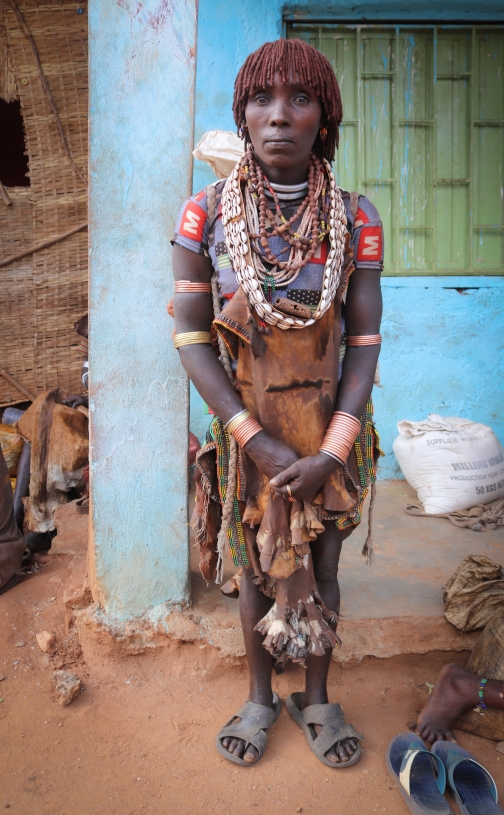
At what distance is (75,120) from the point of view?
520cm

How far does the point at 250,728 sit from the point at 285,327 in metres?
1.36

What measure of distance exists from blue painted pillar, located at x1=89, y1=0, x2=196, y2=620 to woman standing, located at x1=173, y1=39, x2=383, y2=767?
1.66 feet

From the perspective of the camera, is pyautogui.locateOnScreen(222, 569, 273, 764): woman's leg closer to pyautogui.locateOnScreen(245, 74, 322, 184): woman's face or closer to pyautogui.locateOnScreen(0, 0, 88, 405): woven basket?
pyautogui.locateOnScreen(245, 74, 322, 184): woman's face

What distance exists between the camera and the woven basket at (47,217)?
5.01 meters

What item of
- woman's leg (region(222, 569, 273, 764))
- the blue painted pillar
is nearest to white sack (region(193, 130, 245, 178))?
the blue painted pillar

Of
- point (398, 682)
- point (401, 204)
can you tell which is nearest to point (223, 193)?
point (398, 682)

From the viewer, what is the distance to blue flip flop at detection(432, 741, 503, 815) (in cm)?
196

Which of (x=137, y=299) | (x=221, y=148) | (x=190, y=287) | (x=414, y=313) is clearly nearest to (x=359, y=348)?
(x=190, y=287)

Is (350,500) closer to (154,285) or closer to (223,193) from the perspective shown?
(223,193)

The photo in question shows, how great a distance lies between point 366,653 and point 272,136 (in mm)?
1961

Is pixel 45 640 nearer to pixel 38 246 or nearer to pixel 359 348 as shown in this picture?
pixel 359 348

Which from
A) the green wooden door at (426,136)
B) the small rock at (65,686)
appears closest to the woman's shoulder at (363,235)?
the small rock at (65,686)

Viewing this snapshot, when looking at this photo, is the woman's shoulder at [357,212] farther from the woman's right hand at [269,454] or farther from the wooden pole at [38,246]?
the wooden pole at [38,246]

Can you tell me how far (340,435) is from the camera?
1.90 metres
